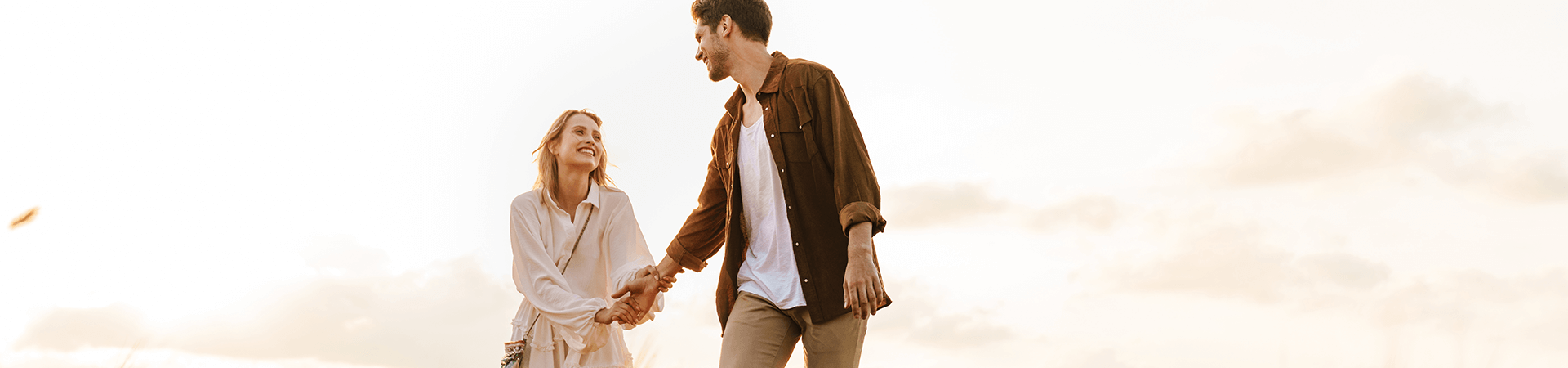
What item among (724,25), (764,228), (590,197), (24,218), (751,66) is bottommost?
(24,218)

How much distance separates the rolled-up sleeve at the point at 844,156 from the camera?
326 centimetres

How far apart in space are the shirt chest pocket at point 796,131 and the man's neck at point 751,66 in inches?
8.2

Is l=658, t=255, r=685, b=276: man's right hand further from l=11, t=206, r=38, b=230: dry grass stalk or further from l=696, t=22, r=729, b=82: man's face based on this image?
l=11, t=206, r=38, b=230: dry grass stalk

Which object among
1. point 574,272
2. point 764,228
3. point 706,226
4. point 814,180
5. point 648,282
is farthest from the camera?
point 574,272

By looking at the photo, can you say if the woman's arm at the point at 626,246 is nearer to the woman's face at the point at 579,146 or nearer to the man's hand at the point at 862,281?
the woman's face at the point at 579,146

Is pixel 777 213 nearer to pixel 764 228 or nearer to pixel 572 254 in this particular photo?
pixel 764 228

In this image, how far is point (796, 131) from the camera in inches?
141

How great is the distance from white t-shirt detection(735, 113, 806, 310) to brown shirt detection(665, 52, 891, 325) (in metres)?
0.04

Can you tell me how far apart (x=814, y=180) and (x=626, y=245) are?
2.10 m

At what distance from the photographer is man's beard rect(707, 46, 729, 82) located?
379 centimetres

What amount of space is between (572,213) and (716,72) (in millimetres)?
1953

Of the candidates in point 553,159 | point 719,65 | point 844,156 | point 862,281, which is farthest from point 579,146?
point 862,281

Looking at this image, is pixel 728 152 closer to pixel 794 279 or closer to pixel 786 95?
pixel 786 95

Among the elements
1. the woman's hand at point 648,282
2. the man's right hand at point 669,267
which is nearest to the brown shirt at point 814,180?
the man's right hand at point 669,267
